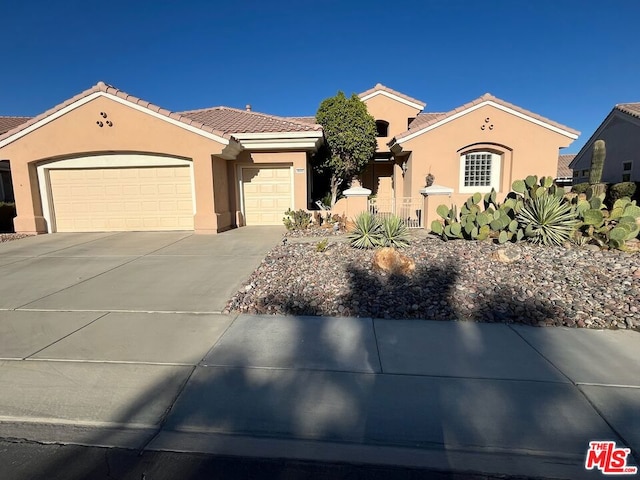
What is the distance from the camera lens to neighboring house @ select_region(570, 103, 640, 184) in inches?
799

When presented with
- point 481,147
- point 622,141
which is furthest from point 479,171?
point 622,141

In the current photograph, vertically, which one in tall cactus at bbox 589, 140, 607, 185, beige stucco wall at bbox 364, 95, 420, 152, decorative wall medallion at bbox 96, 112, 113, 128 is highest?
beige stucco wall at bbox 364, 95, 420, 152

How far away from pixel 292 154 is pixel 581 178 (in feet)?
88.8

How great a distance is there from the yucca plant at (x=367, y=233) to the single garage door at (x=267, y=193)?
6220 millimetres

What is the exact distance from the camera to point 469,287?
562cm

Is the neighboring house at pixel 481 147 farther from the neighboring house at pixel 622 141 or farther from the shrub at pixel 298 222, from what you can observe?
the neighboring house at pixel 622 141

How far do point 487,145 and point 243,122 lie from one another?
10250mm

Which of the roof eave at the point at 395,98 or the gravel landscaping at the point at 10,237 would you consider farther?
the roof eave at the point at 395,98

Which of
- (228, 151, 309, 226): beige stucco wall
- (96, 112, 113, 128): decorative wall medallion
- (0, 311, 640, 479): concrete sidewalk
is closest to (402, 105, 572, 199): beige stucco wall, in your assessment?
(228, 151, 309, 226): beige stucco wall

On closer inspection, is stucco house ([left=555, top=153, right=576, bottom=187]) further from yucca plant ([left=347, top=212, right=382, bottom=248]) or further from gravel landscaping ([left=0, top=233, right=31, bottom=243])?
gravel landscaping ([left=0, top=233, right=31, bottom=243])

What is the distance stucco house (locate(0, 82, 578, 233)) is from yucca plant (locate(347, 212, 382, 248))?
11.5 feet

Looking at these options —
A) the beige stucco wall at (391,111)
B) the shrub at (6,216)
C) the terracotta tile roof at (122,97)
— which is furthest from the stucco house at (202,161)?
the beige stucco wall at (391,111)

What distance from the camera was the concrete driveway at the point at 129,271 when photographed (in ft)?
18.2

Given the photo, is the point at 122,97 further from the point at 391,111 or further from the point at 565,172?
the point at 565,172
